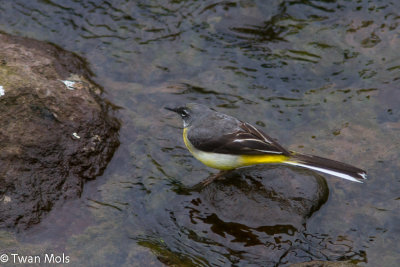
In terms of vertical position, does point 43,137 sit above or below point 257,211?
above

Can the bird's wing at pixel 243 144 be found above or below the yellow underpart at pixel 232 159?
above

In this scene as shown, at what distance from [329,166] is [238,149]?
4.14 feet

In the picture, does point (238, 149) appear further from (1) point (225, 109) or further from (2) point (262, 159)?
(1) point (225, 109)

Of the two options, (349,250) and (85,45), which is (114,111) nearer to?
(85,45)

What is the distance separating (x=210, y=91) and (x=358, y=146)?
A: 8.96ft

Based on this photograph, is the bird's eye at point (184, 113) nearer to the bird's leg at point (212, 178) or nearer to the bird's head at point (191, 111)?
the bird's head at point (191, 111)

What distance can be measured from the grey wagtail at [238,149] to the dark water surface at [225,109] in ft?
1.48

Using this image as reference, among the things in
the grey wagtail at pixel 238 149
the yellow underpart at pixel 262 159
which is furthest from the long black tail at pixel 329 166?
the yellow underpart at pixel 262 159

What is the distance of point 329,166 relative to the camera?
6.77m

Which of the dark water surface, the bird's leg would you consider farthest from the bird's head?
the bird's leg

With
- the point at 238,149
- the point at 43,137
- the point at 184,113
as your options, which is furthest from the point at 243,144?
the point at 43,137

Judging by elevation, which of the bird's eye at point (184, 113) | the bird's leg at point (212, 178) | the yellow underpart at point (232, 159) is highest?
the bird's eye at point (184, 113)

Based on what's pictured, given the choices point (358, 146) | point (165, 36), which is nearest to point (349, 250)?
point (358, 146)

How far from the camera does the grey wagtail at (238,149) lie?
6.86 m
